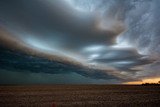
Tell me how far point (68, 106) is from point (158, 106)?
15563mm

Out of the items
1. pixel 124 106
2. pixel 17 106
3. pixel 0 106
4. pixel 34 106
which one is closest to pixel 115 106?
pixel 124 106

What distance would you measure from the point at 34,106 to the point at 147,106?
65.6 feet

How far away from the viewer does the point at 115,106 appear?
38938 mm

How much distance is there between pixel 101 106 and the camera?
39500mm

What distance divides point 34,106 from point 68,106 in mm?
6170

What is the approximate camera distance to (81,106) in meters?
A: 39.6

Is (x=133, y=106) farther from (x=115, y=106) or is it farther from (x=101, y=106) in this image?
(x=101, y=106)

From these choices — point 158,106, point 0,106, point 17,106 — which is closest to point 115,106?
point 158,106

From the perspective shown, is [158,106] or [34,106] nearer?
[158,106]

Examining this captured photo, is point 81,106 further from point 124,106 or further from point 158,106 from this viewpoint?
point 158,106

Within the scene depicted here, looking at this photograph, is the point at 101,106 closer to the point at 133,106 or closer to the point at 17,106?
the point at 133,106

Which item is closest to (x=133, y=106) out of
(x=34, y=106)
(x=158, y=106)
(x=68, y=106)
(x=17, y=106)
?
(x=158, y=106)

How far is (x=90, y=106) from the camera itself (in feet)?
130

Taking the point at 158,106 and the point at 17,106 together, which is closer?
the point at 158,106
